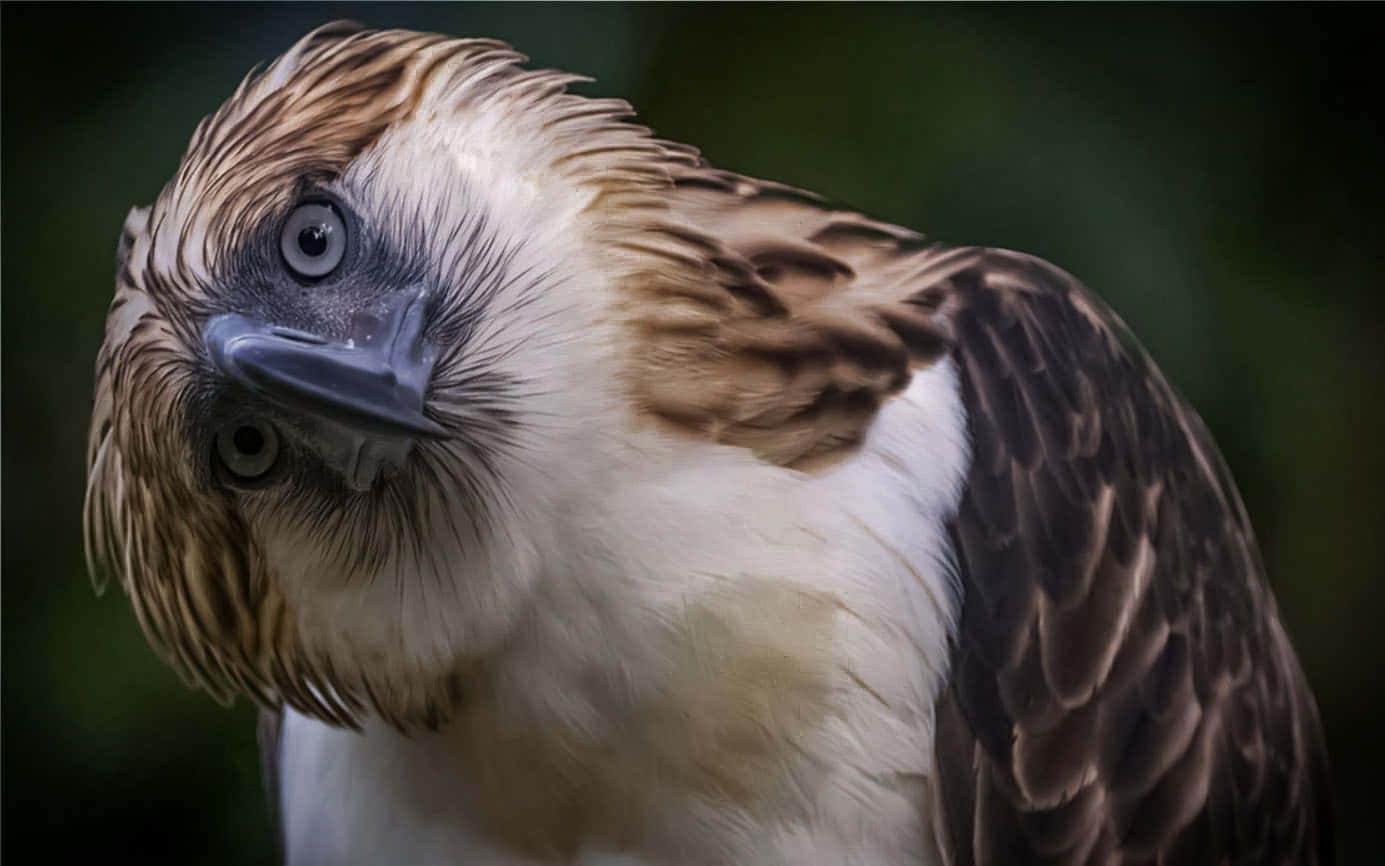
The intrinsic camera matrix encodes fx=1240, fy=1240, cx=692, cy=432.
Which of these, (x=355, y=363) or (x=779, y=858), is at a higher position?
(x=355, y=363)

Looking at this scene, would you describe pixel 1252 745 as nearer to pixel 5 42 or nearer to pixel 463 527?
pixel 463 527

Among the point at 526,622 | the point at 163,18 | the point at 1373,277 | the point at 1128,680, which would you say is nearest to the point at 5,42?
the point at 163,18

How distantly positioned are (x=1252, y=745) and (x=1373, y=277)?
0.34 m

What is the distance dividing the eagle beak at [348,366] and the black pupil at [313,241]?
0.13 ft

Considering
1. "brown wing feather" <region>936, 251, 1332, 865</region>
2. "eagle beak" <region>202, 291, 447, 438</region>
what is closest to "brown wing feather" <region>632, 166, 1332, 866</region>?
"brown wing feather" <region>936, 251, 1332, 865</region>

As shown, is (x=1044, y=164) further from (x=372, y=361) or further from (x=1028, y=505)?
(x=372, y=361)

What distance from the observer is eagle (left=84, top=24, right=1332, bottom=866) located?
63 cm

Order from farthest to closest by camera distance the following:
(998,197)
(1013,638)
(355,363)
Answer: (998,197), (1013,638), (355,363)

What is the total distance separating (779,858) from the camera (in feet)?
2.31

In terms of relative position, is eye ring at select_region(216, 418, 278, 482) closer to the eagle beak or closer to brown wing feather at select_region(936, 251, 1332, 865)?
the eagle beak

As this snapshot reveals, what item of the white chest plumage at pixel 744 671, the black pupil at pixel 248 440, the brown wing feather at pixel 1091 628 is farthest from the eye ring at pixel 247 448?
the brown wing feather at pixel 1091 628

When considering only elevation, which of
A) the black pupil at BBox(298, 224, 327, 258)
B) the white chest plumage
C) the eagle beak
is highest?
the black pupil at BBox(298, 224, 327, 258)

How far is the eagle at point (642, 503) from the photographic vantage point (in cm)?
63

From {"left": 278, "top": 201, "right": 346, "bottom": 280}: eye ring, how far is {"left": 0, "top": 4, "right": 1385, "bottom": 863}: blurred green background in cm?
21
